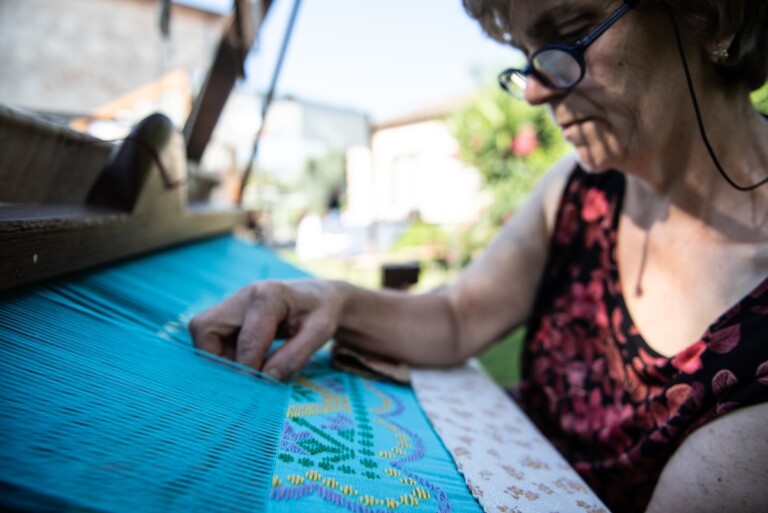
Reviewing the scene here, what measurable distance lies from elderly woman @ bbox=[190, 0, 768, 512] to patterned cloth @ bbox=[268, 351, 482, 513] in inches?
Answer: 5.5

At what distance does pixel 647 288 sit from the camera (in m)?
1.17

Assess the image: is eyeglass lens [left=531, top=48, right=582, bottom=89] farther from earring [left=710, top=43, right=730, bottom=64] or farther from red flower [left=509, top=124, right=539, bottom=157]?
red flower [left=509, top=124, right=539, bottom=157]

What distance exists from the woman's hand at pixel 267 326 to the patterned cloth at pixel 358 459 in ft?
0.19

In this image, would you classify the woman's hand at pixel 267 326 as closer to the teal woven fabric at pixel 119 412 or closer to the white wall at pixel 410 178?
the teal woven fabric at pixel 119 412

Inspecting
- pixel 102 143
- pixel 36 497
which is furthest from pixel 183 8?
pixel 36 497

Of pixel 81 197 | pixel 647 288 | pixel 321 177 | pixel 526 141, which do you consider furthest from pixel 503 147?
pixel 321 177

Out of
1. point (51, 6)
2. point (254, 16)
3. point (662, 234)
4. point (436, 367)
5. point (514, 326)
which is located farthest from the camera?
point (51, 6)

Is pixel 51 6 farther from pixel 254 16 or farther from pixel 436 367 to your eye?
pixel 436 367

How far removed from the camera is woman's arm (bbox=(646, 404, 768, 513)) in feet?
2.27

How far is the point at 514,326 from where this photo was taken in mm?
1498

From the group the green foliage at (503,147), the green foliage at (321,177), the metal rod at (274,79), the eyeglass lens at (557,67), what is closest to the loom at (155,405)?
the eyeglass lens at (557,67)

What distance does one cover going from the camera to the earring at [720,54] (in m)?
0.95

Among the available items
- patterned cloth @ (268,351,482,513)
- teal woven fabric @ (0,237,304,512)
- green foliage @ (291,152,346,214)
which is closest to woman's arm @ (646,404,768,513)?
patterned cloth @ (268,351,482,513)

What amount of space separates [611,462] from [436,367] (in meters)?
0.45
